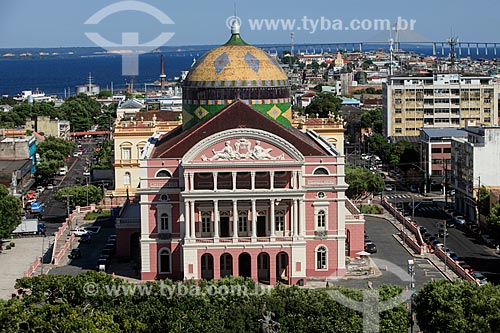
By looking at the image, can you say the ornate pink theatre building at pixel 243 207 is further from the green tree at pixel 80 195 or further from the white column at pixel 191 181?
the green tree at pixel 80 195

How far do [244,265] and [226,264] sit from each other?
4.19 feet

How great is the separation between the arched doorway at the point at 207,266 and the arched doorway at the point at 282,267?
4621 mm

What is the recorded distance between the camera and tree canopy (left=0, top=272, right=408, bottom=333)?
50.0 metres

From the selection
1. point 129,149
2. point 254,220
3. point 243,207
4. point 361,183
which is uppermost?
point 129,149

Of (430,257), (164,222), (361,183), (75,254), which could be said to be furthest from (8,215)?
(430,257)

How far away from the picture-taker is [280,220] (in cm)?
7150

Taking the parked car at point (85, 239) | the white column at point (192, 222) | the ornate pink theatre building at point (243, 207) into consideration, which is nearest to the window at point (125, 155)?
the parked car at point (85, 239)

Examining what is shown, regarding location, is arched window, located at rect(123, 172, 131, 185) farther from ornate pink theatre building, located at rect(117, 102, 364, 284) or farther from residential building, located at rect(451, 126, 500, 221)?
residential building, located at rect(451, 126, 500, 221)

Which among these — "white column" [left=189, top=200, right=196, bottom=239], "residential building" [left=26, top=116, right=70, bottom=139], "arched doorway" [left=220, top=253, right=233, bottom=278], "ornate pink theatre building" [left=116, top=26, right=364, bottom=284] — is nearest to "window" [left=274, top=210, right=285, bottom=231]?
"ornate pink theatre building" [left=116, top=26, right=364, bottom=284]

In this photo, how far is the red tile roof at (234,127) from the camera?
72.1m

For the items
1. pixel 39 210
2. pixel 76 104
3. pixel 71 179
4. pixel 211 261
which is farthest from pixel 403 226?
pixel 76 104

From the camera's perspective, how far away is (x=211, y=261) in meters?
71.8

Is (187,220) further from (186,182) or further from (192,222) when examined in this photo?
(186,182)

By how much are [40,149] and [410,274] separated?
71.6 metres
